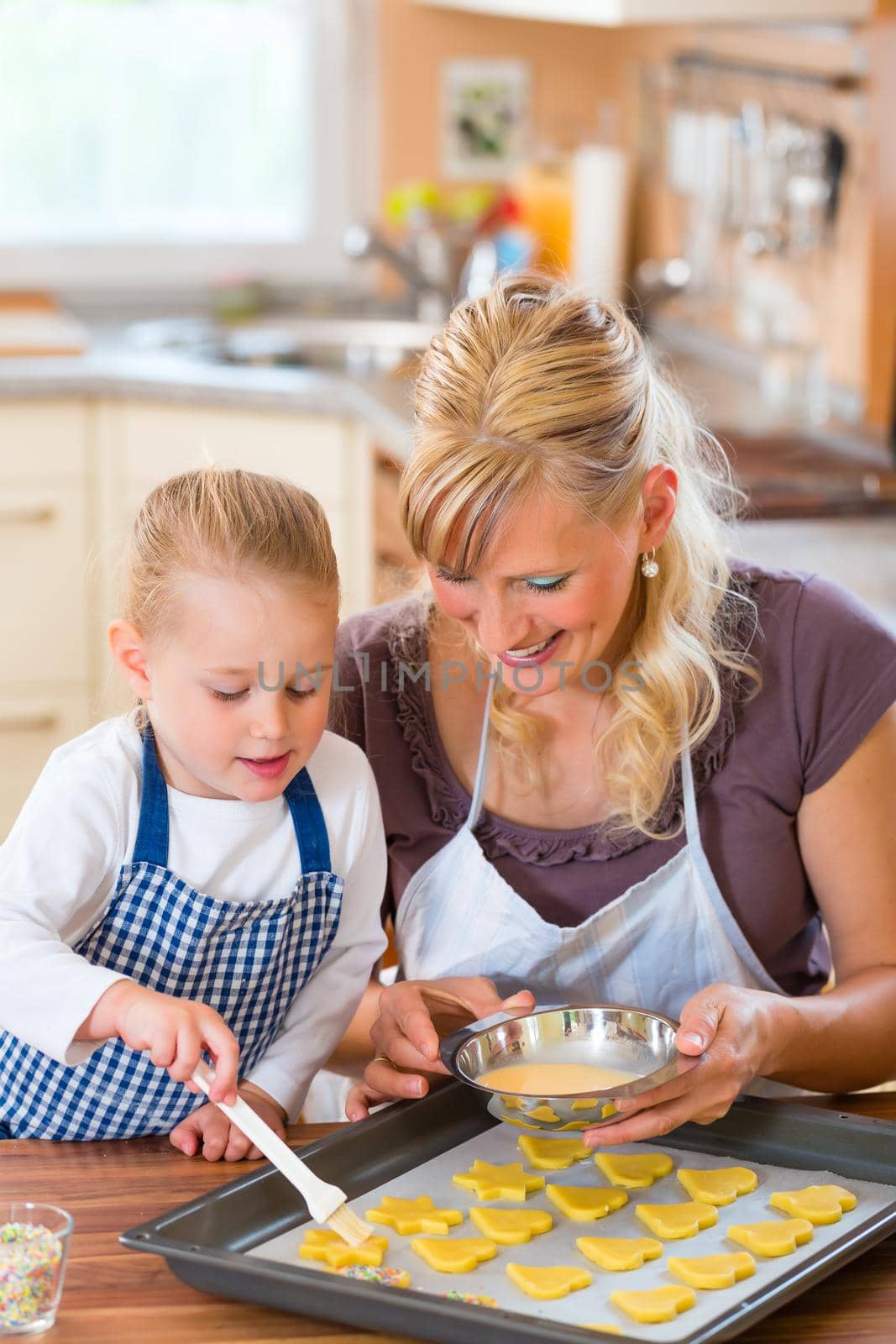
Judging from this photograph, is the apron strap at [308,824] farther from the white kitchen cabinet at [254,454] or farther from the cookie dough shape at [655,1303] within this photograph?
the white kitchen cabinet at [254,454]

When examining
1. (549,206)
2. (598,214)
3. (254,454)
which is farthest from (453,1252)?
(549,206)

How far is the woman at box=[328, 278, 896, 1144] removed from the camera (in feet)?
4.19

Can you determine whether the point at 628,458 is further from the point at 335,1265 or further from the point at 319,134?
the point at 319,134

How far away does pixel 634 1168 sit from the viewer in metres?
1.13

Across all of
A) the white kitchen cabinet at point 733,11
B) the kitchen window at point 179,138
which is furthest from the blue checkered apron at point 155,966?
the kitchen window at point 179,138

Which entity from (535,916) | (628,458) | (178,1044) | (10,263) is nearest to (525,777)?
(535,916)

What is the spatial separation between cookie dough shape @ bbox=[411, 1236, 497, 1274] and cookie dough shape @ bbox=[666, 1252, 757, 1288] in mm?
109

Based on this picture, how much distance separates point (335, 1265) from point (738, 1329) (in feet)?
0.75

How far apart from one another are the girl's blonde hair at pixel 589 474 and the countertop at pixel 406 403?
0.73 meters

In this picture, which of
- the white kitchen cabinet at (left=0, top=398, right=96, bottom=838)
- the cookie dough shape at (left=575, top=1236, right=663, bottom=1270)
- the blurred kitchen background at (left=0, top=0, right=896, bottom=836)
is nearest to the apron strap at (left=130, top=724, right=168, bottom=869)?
the cookie dough shape at (left=575, top=1236, right=663, bottom=1270)

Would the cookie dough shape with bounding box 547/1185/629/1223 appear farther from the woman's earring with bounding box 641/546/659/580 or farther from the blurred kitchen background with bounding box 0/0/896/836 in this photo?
the blurred kitchen background with bounding box 0/0/896/836

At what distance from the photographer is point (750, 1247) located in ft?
3.34

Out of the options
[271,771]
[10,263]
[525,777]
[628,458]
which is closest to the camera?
[271,771]

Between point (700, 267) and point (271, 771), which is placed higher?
point (700, 267)
